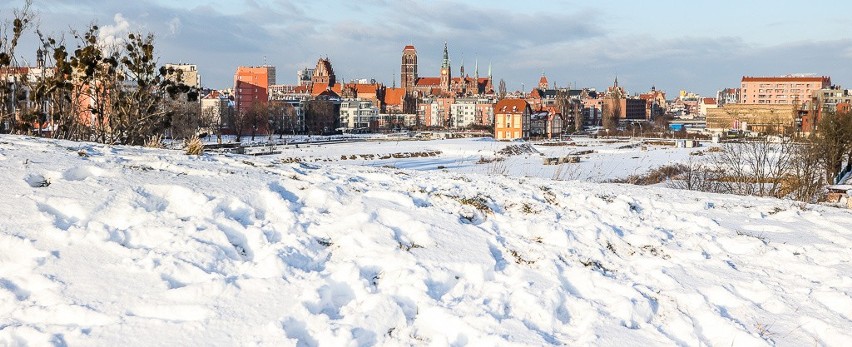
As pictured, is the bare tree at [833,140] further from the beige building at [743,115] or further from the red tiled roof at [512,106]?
the beige building at [743,115]

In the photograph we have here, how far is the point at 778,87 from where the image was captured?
548ft

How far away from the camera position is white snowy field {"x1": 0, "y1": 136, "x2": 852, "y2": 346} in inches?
142

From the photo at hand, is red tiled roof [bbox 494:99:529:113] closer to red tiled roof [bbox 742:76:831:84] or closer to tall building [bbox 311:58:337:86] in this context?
tall building [bbox 311:58:337:86]

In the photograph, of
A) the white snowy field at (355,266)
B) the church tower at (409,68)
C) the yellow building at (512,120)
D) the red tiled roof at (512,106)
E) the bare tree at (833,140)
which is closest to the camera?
the white snowy field at (355,266)

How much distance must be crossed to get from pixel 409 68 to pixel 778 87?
96.3m

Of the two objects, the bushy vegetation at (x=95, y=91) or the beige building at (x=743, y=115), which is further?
the beige building at (x=743, y=115)

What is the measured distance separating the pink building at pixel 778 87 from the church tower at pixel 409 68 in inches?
3469

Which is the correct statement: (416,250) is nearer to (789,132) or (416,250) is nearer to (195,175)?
(195,175)

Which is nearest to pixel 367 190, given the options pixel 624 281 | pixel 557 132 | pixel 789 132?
pixel 624 281

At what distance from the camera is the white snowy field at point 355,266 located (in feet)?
11.9

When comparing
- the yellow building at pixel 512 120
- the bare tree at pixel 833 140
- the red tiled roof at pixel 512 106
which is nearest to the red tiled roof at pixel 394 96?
the yellow building at pixel 512 120

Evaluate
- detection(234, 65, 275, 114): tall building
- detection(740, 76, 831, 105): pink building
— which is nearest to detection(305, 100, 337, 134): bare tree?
detection(234, 65, 275, 114): tall building

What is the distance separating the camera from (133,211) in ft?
15.8

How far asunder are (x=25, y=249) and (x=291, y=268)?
5.12 ft
